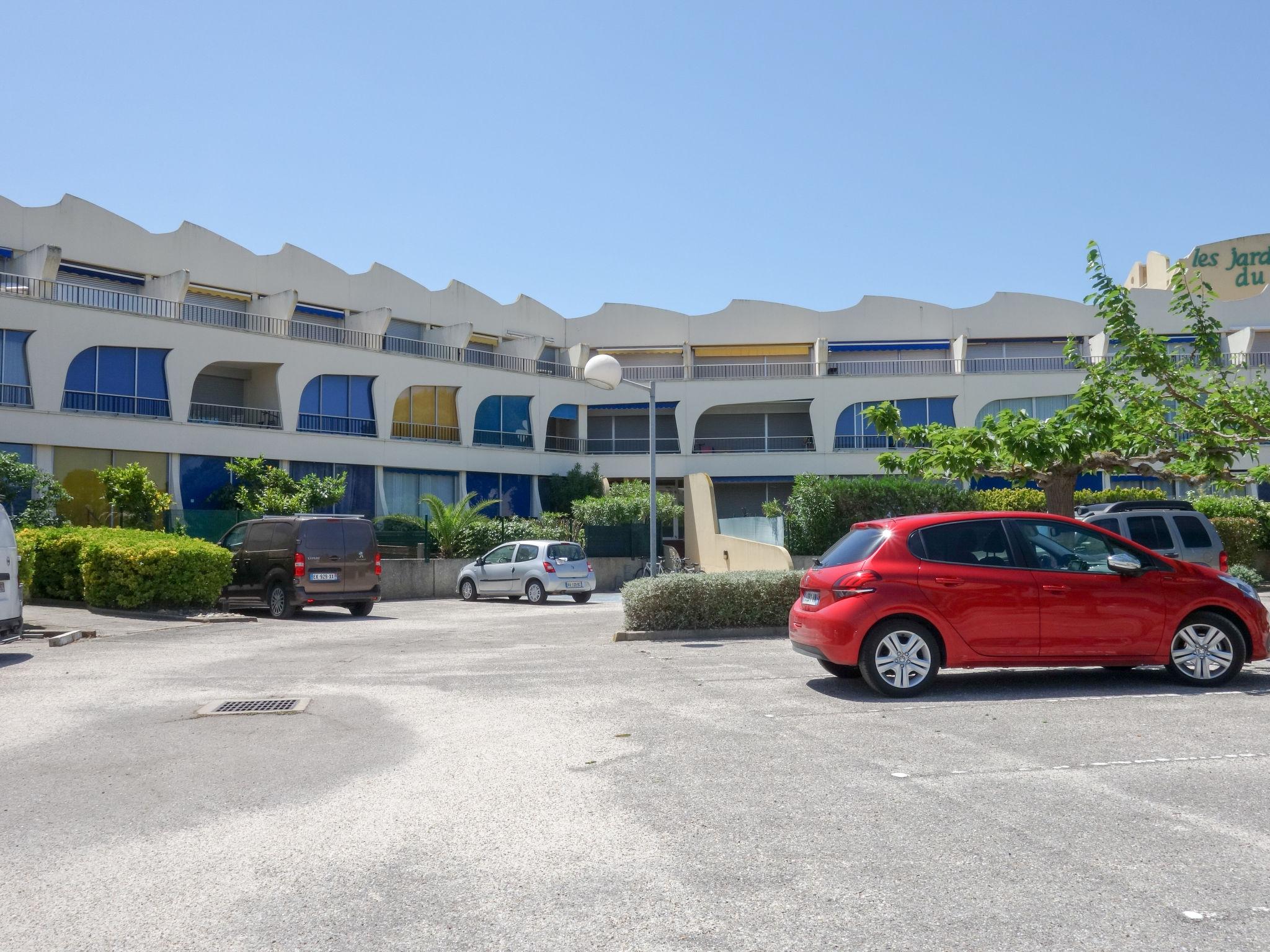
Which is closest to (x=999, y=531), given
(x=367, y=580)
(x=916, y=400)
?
(x=367, y=580)

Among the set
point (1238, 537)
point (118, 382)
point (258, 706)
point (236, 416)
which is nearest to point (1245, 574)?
point (1238, 537)

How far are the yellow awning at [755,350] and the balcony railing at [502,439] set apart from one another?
396 inches

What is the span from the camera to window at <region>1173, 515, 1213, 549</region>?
58.3 feet

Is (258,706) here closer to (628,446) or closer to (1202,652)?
(1202,652)

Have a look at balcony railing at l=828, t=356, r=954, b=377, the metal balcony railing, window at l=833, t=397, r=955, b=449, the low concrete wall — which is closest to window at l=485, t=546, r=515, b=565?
the low concrete wall

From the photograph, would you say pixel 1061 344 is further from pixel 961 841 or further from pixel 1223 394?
pixel 961 841

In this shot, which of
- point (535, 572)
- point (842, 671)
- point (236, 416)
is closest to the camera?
point (842, 671)

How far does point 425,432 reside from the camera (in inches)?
1604

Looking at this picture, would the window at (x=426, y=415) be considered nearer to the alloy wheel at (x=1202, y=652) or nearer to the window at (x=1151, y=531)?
the window at (x=1151, y=531)

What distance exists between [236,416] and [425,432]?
7.26 meters

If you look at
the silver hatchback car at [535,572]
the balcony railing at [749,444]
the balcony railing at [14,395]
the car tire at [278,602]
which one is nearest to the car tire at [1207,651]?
the car tire at [278,602]

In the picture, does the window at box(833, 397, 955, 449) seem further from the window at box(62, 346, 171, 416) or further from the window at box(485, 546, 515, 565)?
the window at box(62, 346, 171, 416)

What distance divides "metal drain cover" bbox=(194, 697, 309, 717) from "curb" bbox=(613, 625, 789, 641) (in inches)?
224

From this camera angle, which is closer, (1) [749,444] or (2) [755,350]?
(1) [749,444]
